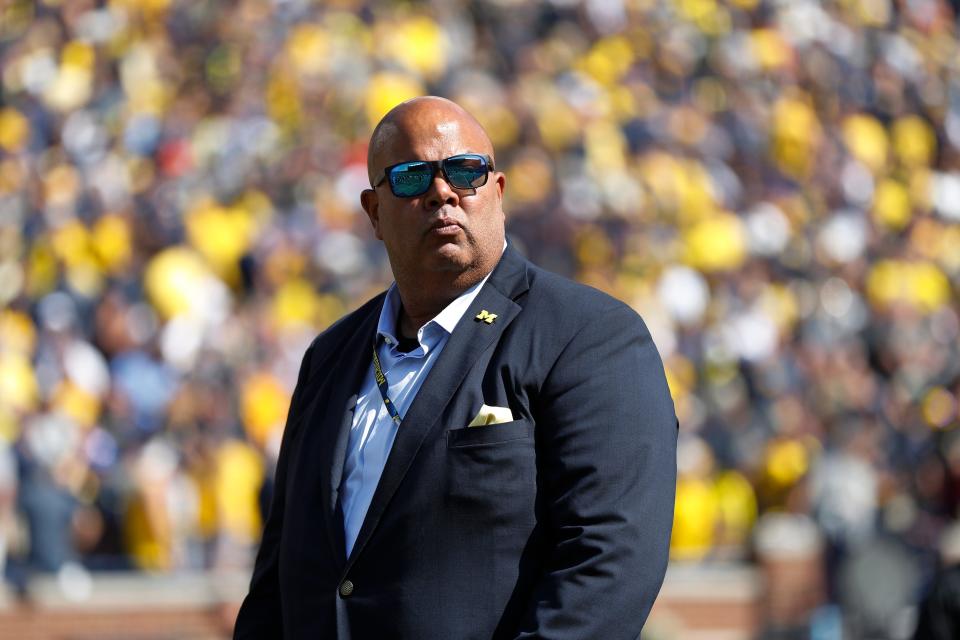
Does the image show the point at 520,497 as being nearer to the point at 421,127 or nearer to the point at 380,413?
the point at 380,413

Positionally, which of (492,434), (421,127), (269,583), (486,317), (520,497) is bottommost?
(269,583)

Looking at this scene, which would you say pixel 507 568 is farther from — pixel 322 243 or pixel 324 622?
pixel 322 243

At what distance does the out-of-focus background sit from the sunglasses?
2.35 meters

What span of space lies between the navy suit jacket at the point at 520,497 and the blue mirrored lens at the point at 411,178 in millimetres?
224

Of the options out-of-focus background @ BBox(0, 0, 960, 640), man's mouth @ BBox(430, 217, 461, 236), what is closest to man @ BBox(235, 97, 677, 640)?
man's mouth @ BBox(430, 217, 461, 236)

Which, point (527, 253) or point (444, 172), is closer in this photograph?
point (444, 172)

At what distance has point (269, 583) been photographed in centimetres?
338

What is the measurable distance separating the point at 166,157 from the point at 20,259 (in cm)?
238

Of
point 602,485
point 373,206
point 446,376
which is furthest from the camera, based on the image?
point 373,206

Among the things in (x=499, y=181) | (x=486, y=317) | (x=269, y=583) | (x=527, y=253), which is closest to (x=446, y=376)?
(x=486, y=317)

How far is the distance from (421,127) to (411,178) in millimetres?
92

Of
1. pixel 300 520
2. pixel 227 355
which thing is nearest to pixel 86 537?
pixel 227 355

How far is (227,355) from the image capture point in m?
12.2

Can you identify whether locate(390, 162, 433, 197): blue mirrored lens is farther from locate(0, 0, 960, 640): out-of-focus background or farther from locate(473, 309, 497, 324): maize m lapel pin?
locate(0, 0, 960, 640): out-of-focus background
